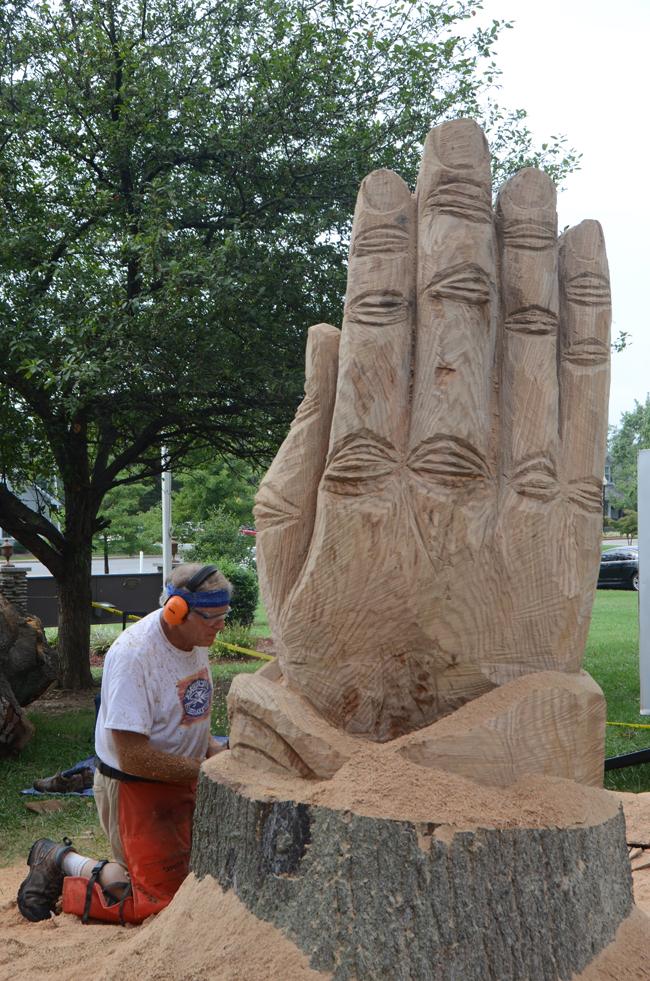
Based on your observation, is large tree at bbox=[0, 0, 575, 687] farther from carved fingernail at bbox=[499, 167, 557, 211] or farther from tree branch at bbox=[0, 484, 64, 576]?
carved fingernail at bbox=[499, 167, 557, 211]

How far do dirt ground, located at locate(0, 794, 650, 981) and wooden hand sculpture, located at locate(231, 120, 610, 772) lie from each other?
496 millimetres

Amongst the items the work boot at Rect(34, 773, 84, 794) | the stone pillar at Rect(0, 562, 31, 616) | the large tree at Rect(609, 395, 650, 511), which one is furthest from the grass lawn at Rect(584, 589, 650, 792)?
the large tree at Rect(609, 395, 650, 511)

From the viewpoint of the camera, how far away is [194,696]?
3344 mm

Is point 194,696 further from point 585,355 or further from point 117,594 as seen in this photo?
point 117,594

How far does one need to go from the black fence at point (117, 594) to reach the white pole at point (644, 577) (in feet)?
22.4

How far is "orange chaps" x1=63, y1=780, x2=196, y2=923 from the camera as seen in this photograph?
3.09m

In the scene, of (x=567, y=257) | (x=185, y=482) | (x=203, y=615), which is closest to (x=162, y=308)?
(x=203, y=615)

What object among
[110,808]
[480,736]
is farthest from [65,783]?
[480,736]

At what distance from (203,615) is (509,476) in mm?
1211

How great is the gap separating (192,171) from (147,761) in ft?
19.4

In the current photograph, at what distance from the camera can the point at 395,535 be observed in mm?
2502

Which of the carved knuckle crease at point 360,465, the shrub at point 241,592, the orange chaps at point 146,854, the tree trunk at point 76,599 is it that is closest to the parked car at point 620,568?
the shrub at point 241,592

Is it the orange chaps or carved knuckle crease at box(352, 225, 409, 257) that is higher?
carved knuckle crease at box(352, 225, 409, 257)

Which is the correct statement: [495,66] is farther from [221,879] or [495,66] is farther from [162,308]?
[221,879]
